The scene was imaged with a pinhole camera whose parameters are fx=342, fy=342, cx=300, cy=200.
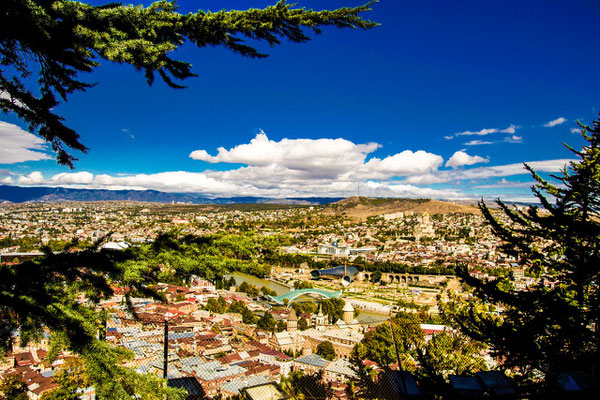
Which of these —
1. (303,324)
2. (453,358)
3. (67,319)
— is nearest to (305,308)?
(303,324)

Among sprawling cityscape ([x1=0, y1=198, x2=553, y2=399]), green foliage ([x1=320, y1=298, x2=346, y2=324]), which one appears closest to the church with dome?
sprawling cityscape ([x1=0, y1=198, x2=553, y2=399])

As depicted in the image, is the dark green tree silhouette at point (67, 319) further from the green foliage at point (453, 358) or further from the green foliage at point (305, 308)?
the green foliage at point (305, 308)

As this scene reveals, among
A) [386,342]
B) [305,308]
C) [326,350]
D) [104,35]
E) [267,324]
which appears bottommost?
[305,308]

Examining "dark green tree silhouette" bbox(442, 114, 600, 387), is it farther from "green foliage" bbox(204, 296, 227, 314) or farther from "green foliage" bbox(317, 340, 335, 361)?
"green foliage" bbox(204, 296, 227, 314)

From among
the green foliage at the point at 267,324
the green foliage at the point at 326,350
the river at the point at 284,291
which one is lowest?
the river at the point at 284,291

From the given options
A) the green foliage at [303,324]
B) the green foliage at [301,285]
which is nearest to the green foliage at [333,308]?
the green foliage at [303,324]

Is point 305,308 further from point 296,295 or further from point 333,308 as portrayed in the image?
point 333,308

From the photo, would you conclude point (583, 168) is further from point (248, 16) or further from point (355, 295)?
point (355, 295)
